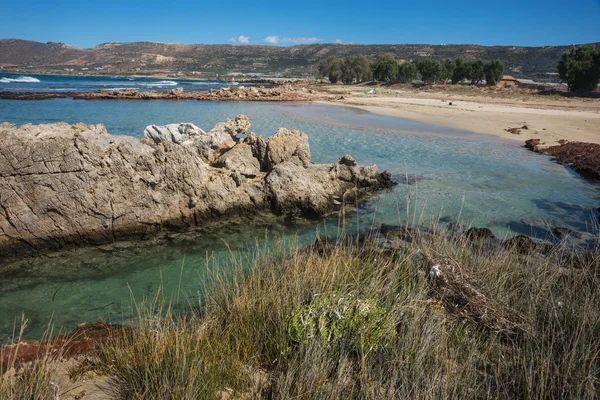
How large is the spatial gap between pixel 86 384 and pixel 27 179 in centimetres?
556

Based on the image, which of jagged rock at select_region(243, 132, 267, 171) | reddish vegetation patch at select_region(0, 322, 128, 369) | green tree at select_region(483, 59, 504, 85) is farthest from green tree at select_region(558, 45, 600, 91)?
reddish vegetation patch at select_region(0, 322, 128, 369)

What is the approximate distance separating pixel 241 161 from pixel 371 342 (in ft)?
27.5

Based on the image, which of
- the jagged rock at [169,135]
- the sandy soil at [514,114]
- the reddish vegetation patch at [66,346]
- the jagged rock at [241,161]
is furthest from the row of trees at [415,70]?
the reddish vegetation patch at [66,346]

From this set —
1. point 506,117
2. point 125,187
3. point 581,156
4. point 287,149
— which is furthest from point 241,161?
point 506,117

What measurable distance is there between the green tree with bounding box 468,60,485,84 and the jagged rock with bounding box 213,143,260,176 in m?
55.5

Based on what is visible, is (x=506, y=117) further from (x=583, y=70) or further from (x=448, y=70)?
(x=448, y=70)

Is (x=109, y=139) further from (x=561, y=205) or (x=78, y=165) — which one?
(x=561, y=205)

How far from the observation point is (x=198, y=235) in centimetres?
823

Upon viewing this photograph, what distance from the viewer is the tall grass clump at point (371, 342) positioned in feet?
8.87

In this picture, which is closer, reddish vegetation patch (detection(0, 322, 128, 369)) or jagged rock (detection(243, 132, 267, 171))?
reddish vegetation patch (detection(0, 322, 128, 369))

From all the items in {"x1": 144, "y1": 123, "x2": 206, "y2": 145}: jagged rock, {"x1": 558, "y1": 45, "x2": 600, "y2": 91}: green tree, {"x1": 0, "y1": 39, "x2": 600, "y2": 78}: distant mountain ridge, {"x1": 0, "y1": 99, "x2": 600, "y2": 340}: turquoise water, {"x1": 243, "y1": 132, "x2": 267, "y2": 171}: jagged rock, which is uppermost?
{"x1": 0, "y1": 39, "x2": 600, "y2": 78}: distant mountain ridge

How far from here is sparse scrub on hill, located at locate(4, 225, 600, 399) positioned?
2.71m

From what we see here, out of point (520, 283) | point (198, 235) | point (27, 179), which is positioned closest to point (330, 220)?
point (198, 235)

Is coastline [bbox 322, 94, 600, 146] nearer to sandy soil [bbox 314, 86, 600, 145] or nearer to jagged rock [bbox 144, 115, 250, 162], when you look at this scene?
sandy soil [bbox 314, 86, 600, 145]
